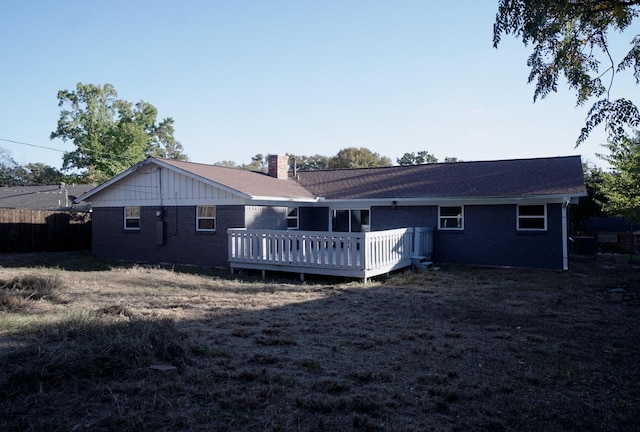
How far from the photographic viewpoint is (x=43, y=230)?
22.5 metres

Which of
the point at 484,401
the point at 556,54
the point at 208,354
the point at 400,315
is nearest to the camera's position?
the point at 484,401

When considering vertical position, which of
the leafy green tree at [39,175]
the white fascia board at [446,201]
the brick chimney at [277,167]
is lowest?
the white fascia board at [446,201]

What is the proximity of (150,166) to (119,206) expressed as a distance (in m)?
2.58

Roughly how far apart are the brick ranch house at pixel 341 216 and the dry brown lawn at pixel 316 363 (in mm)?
4413

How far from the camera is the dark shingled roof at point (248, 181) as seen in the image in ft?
56.4

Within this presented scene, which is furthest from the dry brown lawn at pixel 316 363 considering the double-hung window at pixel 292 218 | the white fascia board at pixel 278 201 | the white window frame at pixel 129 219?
the white window frame at pixel 129 219

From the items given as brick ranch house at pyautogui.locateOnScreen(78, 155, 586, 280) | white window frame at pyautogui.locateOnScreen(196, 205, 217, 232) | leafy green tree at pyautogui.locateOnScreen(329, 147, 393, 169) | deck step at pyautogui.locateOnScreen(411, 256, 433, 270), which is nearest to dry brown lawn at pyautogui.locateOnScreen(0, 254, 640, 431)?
brick ranch house at pyautogui.locateOnScreen(78, 155, 586, 280)

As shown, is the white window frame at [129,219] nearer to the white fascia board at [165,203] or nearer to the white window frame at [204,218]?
the white fascia board at [165,203]

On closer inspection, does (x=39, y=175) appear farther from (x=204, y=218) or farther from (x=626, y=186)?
(x=626, y=186)

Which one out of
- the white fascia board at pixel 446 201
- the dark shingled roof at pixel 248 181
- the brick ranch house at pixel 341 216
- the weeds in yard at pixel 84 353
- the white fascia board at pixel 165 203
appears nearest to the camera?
the weeds in yard at pixel 84 353

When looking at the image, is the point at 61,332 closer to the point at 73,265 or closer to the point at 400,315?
the point at 400,315

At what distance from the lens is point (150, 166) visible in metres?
18.9

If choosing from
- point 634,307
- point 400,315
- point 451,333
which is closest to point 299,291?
point 400,315

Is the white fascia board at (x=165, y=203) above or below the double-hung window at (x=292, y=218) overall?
above
